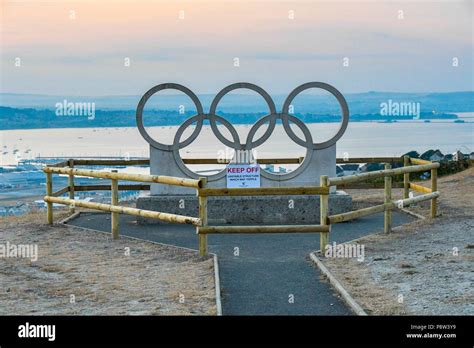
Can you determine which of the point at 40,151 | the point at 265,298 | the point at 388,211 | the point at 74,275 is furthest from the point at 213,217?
the point at 40,151

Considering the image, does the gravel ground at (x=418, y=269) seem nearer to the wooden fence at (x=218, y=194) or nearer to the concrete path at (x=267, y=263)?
the concrete path at (x=267, y=263)

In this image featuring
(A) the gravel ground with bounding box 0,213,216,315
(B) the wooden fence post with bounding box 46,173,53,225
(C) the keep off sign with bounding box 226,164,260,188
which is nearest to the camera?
(A) the gravel ground with bounding box 0,213,216,315

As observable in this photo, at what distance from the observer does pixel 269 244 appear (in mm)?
13344

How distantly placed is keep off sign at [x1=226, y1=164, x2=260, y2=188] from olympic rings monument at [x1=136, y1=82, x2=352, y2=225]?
0.19m

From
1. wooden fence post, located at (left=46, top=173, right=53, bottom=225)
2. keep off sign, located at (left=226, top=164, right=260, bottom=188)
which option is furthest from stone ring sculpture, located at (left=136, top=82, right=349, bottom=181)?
wooden fence post, located at (left=46, top=173, right=53, bottom=225)

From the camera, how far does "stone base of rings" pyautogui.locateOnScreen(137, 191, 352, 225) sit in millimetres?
15758

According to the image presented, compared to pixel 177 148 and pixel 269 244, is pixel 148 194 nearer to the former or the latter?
pixel 177 148

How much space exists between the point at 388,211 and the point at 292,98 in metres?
3.37

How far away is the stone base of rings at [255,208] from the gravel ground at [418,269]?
180cm

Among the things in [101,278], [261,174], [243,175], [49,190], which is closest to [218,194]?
[101,278]

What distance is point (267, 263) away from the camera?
11781 mm

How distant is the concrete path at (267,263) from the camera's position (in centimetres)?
937

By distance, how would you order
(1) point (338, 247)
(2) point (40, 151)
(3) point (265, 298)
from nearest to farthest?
(3) point (265, 298) < (1) point (338, 247) < (2) point (40, 151)

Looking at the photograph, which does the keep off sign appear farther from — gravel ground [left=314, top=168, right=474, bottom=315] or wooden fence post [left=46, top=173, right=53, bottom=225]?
wooden fence post [left=46, top=173, right=53, bottom=225]
